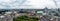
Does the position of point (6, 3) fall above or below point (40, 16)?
Result: above

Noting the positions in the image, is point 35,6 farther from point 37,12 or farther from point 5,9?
point 5,9

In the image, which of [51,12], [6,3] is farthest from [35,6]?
[6,3]

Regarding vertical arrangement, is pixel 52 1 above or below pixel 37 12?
above

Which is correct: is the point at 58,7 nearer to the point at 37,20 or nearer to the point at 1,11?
the point at 37,20

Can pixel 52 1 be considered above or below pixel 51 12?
above

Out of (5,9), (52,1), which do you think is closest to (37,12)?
(52,1)

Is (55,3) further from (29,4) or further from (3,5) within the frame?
(3,5)

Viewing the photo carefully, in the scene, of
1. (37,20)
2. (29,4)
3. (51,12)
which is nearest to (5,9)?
(29,4)
